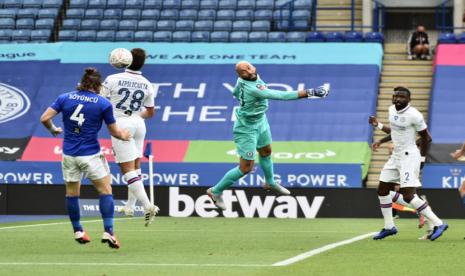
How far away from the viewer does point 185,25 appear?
3538cm

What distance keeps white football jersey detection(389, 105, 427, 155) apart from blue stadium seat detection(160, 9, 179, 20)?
20.4m

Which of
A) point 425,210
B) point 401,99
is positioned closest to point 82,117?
point 401,99

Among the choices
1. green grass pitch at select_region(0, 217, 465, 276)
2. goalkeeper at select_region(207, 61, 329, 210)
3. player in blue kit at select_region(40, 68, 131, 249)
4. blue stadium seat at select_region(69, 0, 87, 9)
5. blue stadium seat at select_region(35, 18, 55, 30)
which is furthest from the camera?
blue stadium seat at select_region(69, 0, 87, 9)

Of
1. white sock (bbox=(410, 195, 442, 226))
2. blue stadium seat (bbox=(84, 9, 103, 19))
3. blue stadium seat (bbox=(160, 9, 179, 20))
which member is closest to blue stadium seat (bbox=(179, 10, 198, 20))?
blue stadium seat (bbox=(160, 9, 179, 20))

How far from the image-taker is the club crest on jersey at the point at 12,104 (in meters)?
33.2

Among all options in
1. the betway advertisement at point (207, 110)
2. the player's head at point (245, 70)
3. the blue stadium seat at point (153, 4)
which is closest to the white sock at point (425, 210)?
the player's head at point (245, 70)

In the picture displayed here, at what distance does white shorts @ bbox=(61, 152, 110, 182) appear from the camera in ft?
45.2

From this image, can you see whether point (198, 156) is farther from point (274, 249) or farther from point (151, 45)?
point (274, 249)

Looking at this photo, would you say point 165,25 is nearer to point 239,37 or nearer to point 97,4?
point 239,37

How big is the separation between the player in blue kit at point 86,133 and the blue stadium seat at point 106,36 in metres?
21.4

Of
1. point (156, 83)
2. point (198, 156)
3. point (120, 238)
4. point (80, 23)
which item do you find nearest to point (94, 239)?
point (120, 238)

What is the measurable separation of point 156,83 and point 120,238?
17.6m

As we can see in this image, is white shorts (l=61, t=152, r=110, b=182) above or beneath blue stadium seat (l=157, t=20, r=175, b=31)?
beneath

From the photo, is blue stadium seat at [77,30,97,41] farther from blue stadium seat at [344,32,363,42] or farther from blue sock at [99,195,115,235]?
blue sock at [99,195,115,235]
